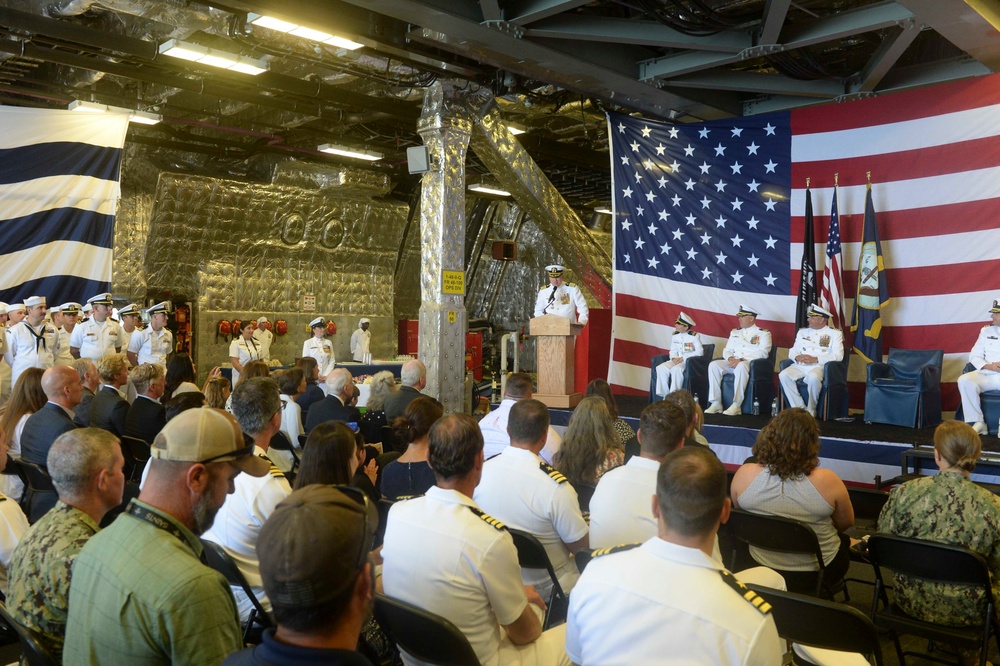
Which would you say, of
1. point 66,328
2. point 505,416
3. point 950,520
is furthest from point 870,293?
point 66,328

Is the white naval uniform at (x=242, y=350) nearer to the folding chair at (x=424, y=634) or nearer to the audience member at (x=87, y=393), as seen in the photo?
the audience member at (x=87, y=393)

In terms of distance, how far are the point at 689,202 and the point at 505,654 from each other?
7889mm

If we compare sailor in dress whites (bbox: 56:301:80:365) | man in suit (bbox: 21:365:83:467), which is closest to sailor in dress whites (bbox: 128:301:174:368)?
sailor in dress whites (bbox: 56:301:80:365)

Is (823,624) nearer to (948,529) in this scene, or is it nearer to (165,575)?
(948,529)

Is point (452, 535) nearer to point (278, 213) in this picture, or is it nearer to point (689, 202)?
point (689, 202)

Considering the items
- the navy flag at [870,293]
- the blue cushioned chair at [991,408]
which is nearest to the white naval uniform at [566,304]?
the navy flag at [870,293]

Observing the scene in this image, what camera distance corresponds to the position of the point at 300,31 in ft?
23.9

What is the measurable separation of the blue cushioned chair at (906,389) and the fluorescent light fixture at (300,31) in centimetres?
601

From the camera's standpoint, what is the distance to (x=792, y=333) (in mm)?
8961

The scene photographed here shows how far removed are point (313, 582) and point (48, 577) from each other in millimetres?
1220

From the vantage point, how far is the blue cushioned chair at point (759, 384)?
8.59m

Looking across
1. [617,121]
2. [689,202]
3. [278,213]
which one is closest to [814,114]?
[689,202]

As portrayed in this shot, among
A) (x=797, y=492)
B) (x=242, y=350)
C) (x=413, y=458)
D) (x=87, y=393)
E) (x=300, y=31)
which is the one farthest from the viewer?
(x=242, y=350)

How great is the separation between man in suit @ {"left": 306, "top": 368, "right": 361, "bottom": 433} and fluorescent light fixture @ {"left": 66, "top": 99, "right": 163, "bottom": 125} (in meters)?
5.87
